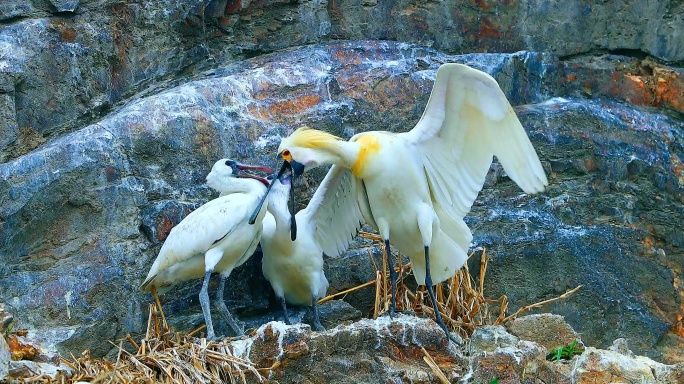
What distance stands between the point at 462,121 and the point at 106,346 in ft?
10.0

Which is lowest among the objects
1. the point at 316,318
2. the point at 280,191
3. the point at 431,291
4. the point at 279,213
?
the point at 316,318

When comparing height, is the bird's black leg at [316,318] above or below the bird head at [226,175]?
below

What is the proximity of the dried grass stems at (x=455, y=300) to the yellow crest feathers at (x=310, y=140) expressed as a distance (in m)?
1.28

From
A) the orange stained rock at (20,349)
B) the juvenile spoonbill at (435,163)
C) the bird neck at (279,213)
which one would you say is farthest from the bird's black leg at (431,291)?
the orange stained rock at (20,349)

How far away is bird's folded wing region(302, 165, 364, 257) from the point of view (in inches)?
380

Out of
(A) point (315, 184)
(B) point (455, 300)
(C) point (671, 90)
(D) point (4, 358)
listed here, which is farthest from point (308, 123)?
(D) point (4, 358)

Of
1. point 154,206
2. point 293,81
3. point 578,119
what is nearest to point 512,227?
point 578,119

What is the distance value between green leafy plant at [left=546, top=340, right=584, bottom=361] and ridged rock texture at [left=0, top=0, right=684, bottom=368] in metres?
1.69

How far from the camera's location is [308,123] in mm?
10234

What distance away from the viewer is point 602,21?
11.4 metres

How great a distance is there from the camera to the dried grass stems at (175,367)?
25.2 feet

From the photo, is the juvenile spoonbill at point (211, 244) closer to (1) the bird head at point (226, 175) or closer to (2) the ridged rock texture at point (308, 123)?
(1) the bird head at point (226, 175)

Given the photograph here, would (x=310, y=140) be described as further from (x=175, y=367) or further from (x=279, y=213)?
(x=175, y=367)

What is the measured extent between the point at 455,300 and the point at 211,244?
1.93 m
